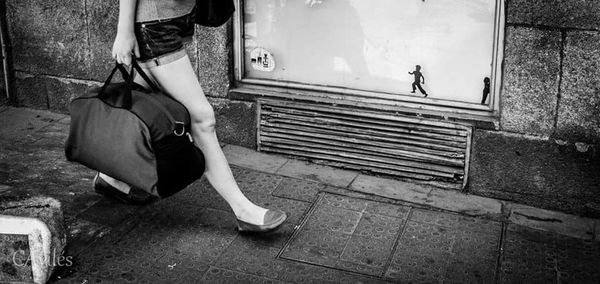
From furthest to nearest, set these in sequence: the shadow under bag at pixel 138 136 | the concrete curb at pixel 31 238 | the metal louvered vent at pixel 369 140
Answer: the metal louvered vent at pixel 369 140 → the shadow under bag at pixel 138 136 → the concrete curb at pixel 31 238

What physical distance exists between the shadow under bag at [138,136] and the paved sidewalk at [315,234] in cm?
45

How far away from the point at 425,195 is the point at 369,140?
1.72 feet

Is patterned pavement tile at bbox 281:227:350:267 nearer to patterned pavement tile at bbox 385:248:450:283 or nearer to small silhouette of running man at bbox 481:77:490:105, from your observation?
patterned pavement tile at bbox 385:248:450:283

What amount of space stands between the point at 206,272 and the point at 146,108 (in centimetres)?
86

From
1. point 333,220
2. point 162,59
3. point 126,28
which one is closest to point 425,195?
point 333,220

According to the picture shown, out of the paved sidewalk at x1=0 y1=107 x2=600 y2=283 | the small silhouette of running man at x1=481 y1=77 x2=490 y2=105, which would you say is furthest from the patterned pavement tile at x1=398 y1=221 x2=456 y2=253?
the small silhouette of running man at x1=481 y1=77 x2=490 y2=105

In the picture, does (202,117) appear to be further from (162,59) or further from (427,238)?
(427,238)

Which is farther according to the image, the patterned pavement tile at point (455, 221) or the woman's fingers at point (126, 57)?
the patterned pavement tile at point (455, 221)

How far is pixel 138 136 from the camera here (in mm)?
3740

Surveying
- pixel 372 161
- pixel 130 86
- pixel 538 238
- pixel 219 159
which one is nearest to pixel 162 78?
pixel 130 86

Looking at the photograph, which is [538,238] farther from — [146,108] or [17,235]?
[17,235]

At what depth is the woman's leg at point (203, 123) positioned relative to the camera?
13.1 ft

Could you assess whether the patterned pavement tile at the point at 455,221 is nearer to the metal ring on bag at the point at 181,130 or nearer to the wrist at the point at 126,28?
the metal ring on bag at the point at 181,130

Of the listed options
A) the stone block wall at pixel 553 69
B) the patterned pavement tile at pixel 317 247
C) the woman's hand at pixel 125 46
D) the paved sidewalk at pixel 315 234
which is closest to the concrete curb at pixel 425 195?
the paved sidewalk at pixel 315 234
